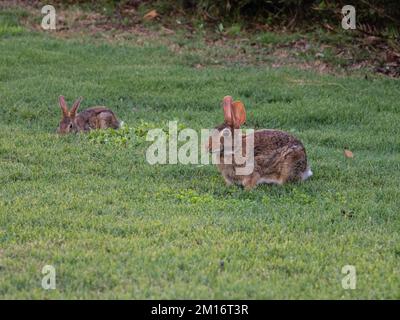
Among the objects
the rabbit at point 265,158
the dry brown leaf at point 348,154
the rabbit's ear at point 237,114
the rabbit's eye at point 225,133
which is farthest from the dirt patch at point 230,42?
the rabbit's eye at point 225,133

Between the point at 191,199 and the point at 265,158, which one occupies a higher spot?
the point at 265,158

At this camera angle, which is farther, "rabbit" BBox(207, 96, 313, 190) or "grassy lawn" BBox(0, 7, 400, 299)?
"rabbit" BBox(207, 96, 313, 190)

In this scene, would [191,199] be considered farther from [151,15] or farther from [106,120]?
[151,15]

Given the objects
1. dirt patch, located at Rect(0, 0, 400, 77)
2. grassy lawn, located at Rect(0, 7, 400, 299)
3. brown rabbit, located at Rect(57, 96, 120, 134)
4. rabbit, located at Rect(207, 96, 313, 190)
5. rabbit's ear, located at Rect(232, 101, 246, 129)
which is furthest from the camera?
dirt patch, located at Rect(0, 0, 400, 77)

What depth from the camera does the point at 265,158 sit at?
8594mm

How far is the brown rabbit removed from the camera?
1102 centimetres

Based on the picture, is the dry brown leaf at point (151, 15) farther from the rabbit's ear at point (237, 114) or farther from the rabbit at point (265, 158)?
the rabbit at point (265, 158)

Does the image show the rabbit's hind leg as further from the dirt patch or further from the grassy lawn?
the dirt patch

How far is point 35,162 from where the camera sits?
9352mm

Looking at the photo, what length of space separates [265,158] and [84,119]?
11.6 ft

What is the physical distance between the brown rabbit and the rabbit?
2792 mm

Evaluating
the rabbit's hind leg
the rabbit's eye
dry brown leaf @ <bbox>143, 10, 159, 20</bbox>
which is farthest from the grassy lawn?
dry brown leaf @ <bbox>143, 10, 159, 20</bbox>

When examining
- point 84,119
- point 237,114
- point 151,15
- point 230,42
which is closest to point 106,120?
point 84,119
